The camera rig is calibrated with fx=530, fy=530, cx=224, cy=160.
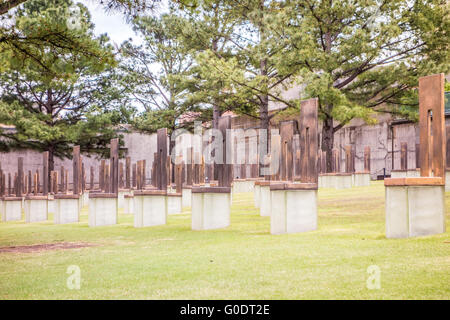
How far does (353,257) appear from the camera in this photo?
210 inches

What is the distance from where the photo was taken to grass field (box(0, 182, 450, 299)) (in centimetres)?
420

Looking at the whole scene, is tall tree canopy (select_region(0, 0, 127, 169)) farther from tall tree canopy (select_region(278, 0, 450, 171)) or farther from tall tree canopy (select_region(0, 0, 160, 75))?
tall tree canopy (select_region(0, 0, 160, 75))

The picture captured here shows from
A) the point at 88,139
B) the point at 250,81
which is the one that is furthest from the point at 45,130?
the point at 250,81

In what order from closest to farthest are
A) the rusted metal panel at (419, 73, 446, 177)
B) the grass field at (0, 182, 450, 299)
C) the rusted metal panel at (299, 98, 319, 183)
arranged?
the grass field at (0, 182, 450, 299)
the rusted metal panel at (419, 73, 446, 177)
the rusted metal panel at (299, 98, 319, 183)

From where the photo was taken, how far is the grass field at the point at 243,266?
165 inches

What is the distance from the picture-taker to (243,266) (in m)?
5.21

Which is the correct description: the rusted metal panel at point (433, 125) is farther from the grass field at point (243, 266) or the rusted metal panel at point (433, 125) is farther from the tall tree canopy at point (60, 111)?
the tall tree canopy at point (60, 111)

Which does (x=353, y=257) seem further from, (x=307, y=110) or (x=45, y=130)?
(x=45, y=130)

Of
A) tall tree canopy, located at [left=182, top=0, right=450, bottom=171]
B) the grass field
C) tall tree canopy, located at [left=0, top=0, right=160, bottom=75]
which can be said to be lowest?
the grass field

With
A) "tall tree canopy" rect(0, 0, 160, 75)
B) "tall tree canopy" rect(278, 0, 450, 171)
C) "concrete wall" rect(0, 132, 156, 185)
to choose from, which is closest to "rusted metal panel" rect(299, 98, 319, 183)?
"tall tree canopy" rect(0, 0, 160, 75)

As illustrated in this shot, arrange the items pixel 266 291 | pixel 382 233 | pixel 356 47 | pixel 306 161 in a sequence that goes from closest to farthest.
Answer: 1. pixel 266 291
2. pixel 382 233
3. pixel 306 161
4. pixel 356 47

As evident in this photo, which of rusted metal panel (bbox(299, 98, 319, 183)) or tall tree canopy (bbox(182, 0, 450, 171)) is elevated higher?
tall tree canopy (bbox(182, 0, 450, 171))

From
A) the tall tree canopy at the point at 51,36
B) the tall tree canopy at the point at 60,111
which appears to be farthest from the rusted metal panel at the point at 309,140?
the tall tree canopy at the point at 60,111
